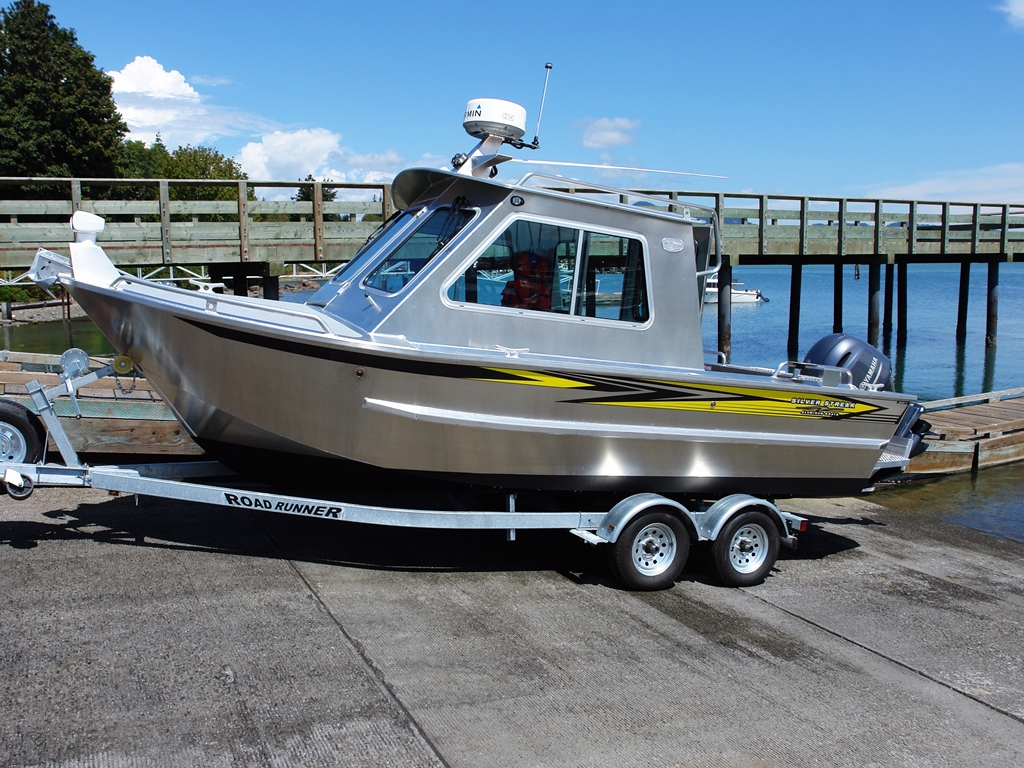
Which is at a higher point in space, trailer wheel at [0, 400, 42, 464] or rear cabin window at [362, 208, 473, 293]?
rear cabin window at [362, 208, 473, 293]

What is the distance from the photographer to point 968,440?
429 inches

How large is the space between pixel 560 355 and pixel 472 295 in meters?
0.72

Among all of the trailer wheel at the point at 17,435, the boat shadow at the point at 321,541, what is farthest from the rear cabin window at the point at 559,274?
the trailer wheel at the point at 17,435

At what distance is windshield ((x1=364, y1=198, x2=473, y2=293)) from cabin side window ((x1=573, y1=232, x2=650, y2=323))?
896 mm

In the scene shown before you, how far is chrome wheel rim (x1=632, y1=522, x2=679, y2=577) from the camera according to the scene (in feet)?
19.1

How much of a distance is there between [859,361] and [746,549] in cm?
204

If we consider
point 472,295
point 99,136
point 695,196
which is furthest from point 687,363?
point 99,136

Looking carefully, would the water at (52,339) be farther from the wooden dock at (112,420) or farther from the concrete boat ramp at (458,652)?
the concrete boat ramp at (458,652)

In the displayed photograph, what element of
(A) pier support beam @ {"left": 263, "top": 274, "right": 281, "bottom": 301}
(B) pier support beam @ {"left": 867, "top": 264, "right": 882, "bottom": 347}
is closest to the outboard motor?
(A) pier support beam @ {"left": 263, "top": 274, "right": 281, "bottom": 301}

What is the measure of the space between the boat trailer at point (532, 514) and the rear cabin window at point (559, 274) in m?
1.32

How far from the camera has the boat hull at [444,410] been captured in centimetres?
509

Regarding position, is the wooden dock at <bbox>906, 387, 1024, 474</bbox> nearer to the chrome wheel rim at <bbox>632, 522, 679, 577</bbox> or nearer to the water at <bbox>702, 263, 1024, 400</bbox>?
the chrome wheel rim at <bbox>632, 522, 679, 577</bbox>

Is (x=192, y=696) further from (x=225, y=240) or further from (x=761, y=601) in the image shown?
(x=225, y=240)

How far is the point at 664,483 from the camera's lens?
6.02 meters
